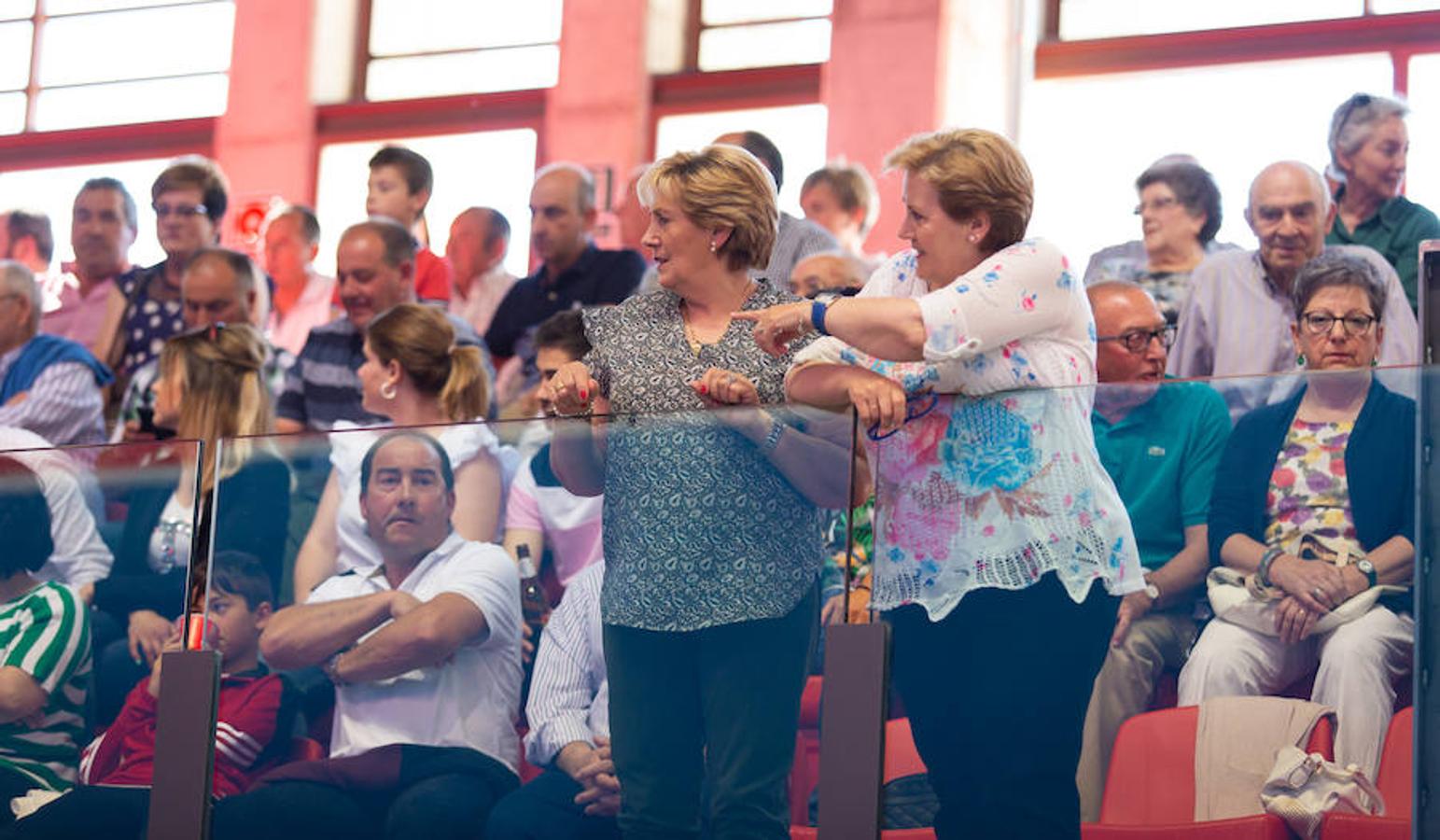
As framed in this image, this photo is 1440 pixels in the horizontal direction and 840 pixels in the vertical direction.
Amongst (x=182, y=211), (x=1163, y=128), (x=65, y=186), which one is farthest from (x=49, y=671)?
(x=65, y=186)

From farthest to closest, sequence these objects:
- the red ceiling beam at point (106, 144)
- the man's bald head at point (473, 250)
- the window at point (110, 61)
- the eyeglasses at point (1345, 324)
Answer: the window at point (110, 61), the red ceiling beam at point (106, 144), the man's bald head at point (473, 250), the eyeglasses at point (1345, 324)

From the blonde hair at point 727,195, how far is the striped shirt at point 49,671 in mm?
1255

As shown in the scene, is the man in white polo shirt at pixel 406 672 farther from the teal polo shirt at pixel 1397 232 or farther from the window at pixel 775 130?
the window at pixel 775 130

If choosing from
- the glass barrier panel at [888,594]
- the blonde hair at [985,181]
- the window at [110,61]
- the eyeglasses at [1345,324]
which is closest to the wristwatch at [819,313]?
the glass barrier panel at [888,594]

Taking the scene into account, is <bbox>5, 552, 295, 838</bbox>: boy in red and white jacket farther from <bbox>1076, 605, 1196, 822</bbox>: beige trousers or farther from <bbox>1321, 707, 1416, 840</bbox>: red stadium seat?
<bbox>1321, 707, 1416, 840</bbox>: red stadium seat

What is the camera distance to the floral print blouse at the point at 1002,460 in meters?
3.22

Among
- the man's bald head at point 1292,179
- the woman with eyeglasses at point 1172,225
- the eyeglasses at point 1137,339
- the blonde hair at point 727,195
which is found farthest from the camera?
the woman with eyeglasses at point 1172,225

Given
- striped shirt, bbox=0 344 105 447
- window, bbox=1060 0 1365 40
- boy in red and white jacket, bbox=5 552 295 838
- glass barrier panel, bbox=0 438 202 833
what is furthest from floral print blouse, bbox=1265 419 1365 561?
window, bbox=1060 0 1365 40

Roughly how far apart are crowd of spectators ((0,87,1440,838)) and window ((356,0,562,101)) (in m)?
5.85

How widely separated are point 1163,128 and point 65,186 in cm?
521

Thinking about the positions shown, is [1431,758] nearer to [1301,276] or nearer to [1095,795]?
[1095,795]

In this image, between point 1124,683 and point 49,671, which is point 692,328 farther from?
point 49,671

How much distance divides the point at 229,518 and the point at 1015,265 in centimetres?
139

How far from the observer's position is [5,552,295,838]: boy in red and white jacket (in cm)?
365
